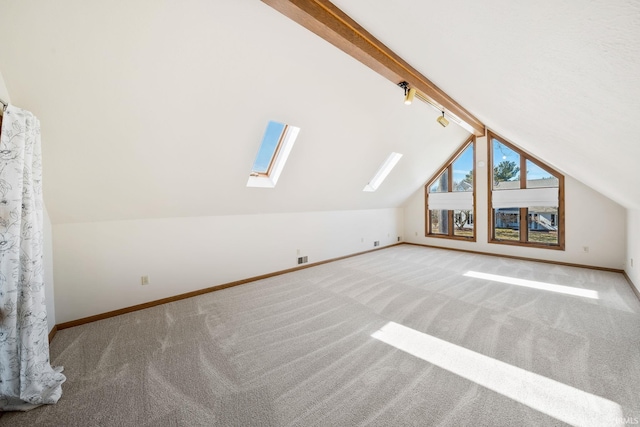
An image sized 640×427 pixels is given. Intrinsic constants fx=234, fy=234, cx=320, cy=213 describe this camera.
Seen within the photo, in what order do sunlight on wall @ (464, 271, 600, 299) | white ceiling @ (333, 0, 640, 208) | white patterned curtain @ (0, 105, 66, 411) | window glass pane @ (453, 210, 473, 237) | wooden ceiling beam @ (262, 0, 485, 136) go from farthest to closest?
window glass pane @ (453, 210, 473, 237) → sunlight on wall @ (464, 271, 600, 299) → wooden ceiling beam @ (262, 0, 485, 136) → white patterned curtain @ (0, 105, 66, 411) → white ceiling @ (333, 0, 640, 208)

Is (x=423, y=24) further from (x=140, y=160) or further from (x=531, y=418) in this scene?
(x=140, y=160)

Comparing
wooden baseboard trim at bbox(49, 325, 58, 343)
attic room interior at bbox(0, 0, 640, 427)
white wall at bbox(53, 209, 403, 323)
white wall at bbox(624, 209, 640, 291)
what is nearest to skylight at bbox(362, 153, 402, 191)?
attic room interior at bbox(0, 0, 640, 427)

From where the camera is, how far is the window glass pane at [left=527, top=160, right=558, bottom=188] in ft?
16.5

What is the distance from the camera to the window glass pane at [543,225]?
16.8ft

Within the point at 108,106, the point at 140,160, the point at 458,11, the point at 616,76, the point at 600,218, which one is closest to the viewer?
the point at 616,76

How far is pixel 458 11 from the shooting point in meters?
1.07

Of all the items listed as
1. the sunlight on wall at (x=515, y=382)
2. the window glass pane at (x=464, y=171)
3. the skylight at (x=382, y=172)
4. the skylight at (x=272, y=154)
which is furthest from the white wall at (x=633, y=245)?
the skylight at (x=272, y=154)

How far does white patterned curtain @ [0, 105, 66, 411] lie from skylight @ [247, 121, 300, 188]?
219 centimetres

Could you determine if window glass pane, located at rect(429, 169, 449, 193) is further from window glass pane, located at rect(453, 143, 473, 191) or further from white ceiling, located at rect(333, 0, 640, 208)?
white ceiling, located at rect(333, 0, 640, 208)

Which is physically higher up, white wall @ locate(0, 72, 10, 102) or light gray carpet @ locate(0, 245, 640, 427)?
white wall @ locate(0, 72, 10, 102)

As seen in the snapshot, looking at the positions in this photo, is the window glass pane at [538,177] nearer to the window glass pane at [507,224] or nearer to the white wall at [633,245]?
the window glass pane at [507,224]

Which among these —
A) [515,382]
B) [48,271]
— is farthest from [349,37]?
[48,271]

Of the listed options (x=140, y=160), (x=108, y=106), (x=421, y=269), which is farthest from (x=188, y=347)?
(x=421, y=269)

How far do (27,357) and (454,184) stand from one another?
7802 millimetres
